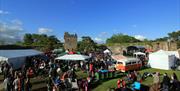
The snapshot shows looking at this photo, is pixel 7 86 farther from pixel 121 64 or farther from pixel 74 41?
pixel 74 41

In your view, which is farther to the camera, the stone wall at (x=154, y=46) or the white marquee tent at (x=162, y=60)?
the stone wall at (x=154, y=46)

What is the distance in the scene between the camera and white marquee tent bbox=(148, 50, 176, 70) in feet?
103

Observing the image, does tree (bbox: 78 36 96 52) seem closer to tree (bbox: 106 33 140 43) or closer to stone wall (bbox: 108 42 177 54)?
stone wall (bbox: 108 42 177 54)

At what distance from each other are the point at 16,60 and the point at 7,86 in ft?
36.8

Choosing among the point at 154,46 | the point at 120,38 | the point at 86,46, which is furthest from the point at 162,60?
the point at 120,38

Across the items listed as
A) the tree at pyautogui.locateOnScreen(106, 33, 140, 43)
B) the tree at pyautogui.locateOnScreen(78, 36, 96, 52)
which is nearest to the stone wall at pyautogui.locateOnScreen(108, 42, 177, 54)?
the tree at pyautogui.locateOnScreen(78, 36, 96, 52)

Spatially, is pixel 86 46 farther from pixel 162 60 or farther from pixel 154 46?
pixel 162 60

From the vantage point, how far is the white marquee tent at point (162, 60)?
103 feet

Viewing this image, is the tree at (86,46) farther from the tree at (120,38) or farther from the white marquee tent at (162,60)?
the tree at (120,38)

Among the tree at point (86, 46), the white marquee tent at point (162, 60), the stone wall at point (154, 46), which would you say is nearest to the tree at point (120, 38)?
the stone wall at point (154, 46)

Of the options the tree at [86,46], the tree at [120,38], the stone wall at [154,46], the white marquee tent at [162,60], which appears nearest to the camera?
the white marquee tent at [162,60]

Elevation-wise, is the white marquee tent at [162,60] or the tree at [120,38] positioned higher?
the tree at [120,38]

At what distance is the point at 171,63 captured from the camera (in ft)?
104

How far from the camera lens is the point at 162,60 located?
31688 mm
